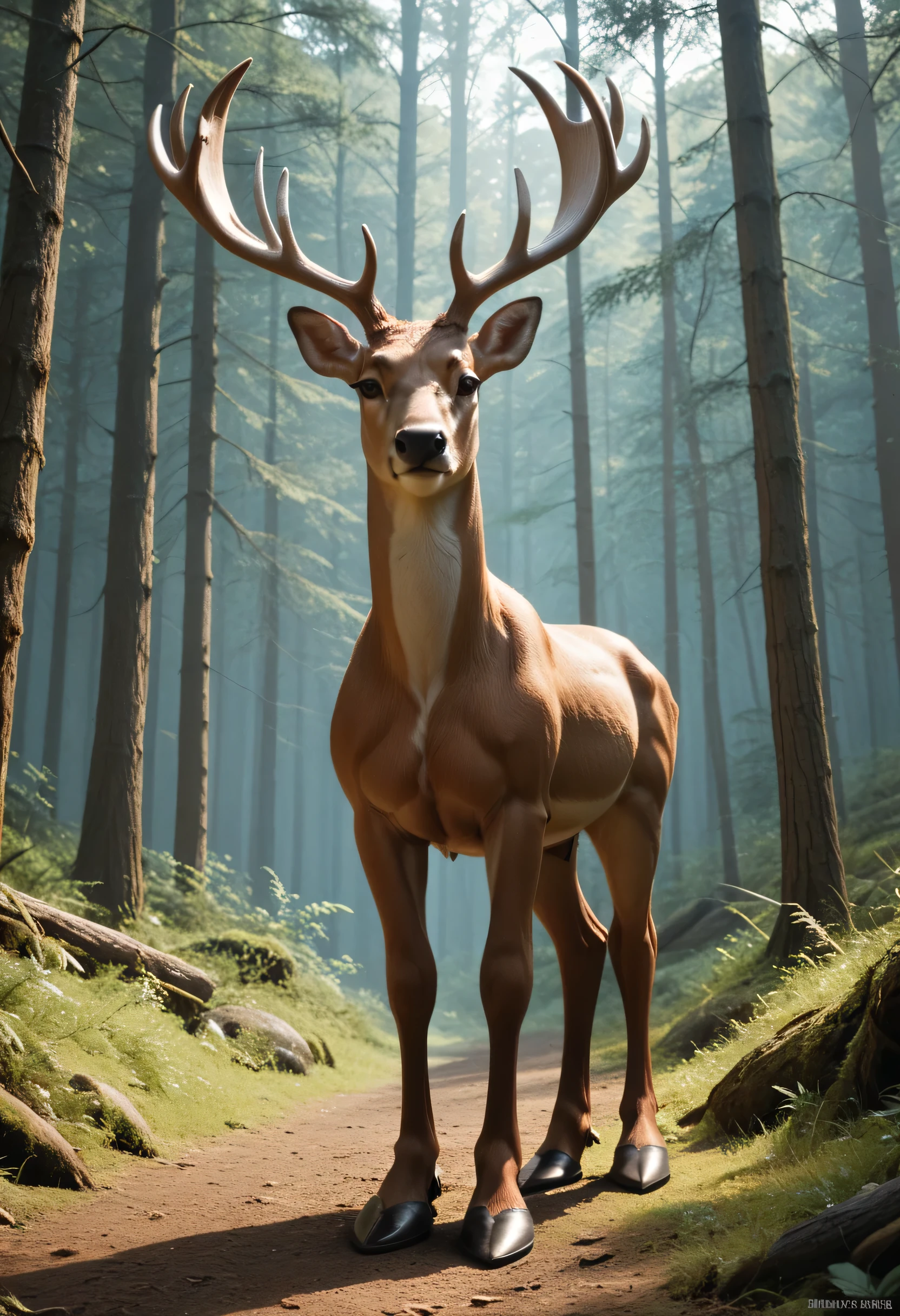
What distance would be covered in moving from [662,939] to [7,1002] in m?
11.2

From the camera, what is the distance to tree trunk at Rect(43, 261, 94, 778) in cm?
1948

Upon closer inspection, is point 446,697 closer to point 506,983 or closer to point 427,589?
point 427,589

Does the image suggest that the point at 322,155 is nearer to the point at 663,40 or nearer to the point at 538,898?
the point at 663,40

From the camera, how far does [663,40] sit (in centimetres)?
1814

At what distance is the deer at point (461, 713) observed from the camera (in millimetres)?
3264

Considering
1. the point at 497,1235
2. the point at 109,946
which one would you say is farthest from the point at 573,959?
the point at 109,946

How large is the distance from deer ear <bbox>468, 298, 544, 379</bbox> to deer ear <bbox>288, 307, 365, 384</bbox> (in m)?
0.48

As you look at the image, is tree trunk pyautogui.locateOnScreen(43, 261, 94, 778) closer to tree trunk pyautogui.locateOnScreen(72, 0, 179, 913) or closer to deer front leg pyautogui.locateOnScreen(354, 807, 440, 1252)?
tree trunk pyautogui.locateOnScreen(72, 0, 179, 913)

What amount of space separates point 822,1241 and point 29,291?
4.89 m

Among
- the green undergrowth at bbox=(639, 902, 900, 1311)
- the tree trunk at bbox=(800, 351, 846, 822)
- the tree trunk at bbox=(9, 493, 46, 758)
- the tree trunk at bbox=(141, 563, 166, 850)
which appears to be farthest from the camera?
the tree trunk at bbox=(141, 563, 166, 850)

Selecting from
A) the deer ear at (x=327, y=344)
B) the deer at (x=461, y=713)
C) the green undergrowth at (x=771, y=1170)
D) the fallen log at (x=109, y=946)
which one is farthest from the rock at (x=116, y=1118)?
the deer ear at (x=327, y=344)

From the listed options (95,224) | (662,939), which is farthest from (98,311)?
(662,939)

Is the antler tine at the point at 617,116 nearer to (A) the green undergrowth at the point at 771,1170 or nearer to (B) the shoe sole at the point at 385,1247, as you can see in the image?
(A) the green undergrowth at the point at 771,1170

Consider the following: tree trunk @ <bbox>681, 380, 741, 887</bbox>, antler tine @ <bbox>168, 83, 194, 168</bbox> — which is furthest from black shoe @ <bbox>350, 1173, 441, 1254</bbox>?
tree trunk @ <bbox>681, 380, 741, 887</bbox>
